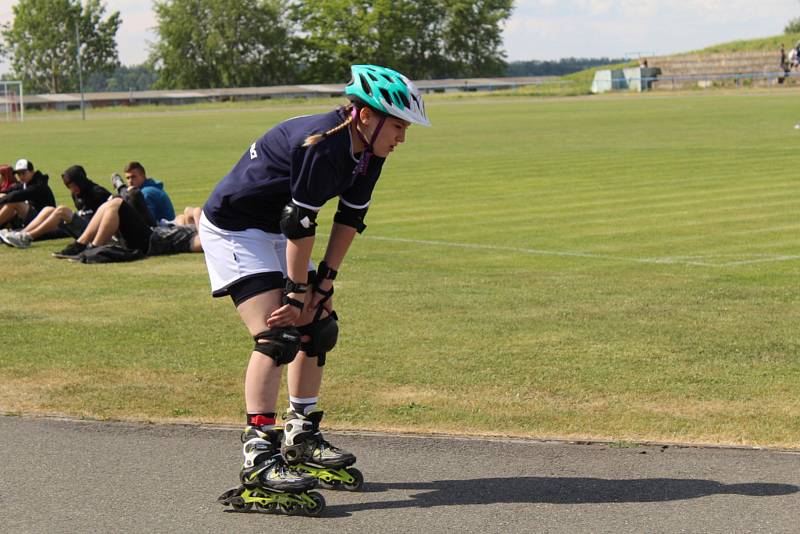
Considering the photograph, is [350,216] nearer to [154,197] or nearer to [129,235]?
[129,235]

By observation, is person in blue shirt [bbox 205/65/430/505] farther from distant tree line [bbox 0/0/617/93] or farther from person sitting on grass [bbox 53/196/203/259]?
distant tree line [bbox 0/0/617/93]

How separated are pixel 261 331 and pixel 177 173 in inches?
962

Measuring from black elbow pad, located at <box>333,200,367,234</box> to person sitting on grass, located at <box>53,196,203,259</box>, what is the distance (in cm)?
A: 933

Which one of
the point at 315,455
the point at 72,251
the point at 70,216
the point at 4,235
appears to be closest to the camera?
the point at 315,455

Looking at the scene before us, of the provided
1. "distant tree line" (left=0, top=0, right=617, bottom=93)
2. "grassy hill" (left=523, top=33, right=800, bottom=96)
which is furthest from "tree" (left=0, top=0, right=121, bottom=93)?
"grassy hill" (left=523, top=33, right=800, bottom=96)

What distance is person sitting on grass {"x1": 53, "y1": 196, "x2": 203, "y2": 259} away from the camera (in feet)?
49.1

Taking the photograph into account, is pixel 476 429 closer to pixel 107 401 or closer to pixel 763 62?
pixel 107 401

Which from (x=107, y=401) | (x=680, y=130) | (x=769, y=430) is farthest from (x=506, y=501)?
(x=680, y=130)

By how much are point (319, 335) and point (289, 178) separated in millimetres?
787

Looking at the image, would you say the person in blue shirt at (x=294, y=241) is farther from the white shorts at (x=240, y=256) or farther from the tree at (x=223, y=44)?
the tree at (x=223, y=44)

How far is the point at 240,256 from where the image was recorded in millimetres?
5844

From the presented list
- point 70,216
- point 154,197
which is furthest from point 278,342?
point 70,216

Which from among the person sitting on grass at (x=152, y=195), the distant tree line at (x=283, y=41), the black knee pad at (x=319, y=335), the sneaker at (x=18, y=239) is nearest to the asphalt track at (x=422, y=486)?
the black knee pad at (x=319, y=335)

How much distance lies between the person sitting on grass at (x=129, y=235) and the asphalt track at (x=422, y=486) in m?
8.18
